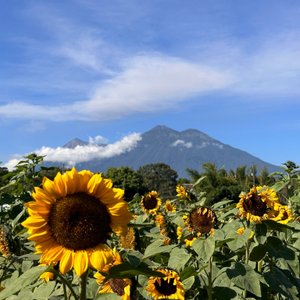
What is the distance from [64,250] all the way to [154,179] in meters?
78.5

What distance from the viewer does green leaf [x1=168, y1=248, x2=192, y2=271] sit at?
9.49ft

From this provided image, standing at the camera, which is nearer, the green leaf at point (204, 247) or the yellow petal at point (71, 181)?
the yellow petal at point (71, 181)

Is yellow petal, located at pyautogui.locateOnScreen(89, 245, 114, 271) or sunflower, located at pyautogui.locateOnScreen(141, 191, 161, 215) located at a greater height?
yellow petal, located at pyautogui.locateOnScreen(89, 245, 114, 271)

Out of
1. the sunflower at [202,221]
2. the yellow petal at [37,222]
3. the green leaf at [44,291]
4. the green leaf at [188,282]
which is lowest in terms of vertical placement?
the green leaf at [188,282]

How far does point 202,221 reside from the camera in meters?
3.30

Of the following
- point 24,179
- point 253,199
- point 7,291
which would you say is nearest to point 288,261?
point 253,199

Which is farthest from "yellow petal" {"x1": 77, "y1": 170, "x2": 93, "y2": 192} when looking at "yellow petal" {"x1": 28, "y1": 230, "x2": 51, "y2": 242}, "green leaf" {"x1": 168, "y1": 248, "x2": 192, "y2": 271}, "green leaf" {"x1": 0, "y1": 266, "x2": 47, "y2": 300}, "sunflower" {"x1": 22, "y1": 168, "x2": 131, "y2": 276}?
"green leaf" {"x1": 168, "y1": 248, "x2": 192, "y2": 271}

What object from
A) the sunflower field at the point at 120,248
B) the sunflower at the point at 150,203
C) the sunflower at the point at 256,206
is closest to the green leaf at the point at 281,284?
the sunflower field at the point at 120,248

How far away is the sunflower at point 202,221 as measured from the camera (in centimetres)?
326

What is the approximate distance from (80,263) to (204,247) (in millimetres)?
1069

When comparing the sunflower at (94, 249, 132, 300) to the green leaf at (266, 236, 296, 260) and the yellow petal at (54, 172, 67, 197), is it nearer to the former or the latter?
the yellow petal at (54, 172, 67, 197)

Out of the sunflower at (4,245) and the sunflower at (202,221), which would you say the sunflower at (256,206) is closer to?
the sunflower at (202,221)

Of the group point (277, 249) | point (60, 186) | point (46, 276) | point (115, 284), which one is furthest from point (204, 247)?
point (60, 186)

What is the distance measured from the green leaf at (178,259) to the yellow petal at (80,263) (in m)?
0.99
